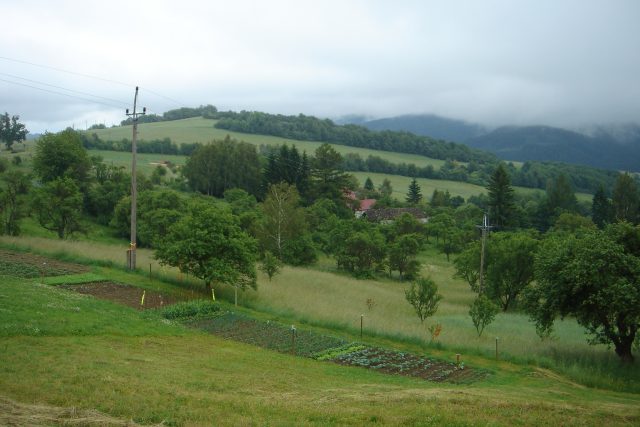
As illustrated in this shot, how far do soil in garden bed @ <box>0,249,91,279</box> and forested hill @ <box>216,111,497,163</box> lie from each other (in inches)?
4839

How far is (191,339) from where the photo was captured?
22.8 m

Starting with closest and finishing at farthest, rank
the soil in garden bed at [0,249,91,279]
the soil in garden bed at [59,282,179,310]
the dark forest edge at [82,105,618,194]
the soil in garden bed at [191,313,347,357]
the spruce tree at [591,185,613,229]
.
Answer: the soil in garden bed at [191,313,347,357], the soil in garden bed at [59,282,179,310], the soil in garden bed at [0,249,91,279], the spruce tree at [591,185,613,229], the dark forest edge at [82,105,618,194]

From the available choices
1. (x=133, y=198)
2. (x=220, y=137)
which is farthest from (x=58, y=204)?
(x=220, y=137)

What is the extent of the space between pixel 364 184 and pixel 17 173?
8140 cm

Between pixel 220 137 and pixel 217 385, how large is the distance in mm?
133592

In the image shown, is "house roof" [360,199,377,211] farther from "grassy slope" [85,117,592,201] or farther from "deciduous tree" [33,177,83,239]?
"deciduous tree" [33,177,83,239]

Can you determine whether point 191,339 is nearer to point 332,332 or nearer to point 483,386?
point 332,332

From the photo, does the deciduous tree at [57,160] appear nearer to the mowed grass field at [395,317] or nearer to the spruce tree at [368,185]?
the mowed grass field at [395,317]

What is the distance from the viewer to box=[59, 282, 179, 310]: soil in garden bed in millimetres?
28234

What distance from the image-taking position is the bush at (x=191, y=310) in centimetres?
2684

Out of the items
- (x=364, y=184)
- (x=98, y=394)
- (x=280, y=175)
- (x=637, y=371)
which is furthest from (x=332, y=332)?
(x=364, y=184)

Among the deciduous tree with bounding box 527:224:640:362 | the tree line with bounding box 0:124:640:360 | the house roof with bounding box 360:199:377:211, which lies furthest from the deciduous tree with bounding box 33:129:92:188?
the deciduous tree with bounding box 527:224:640:362

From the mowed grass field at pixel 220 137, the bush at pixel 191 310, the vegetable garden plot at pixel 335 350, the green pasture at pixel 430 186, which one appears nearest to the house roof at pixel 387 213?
the green pasture at pixel 430 186

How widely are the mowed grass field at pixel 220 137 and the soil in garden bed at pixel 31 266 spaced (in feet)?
338
